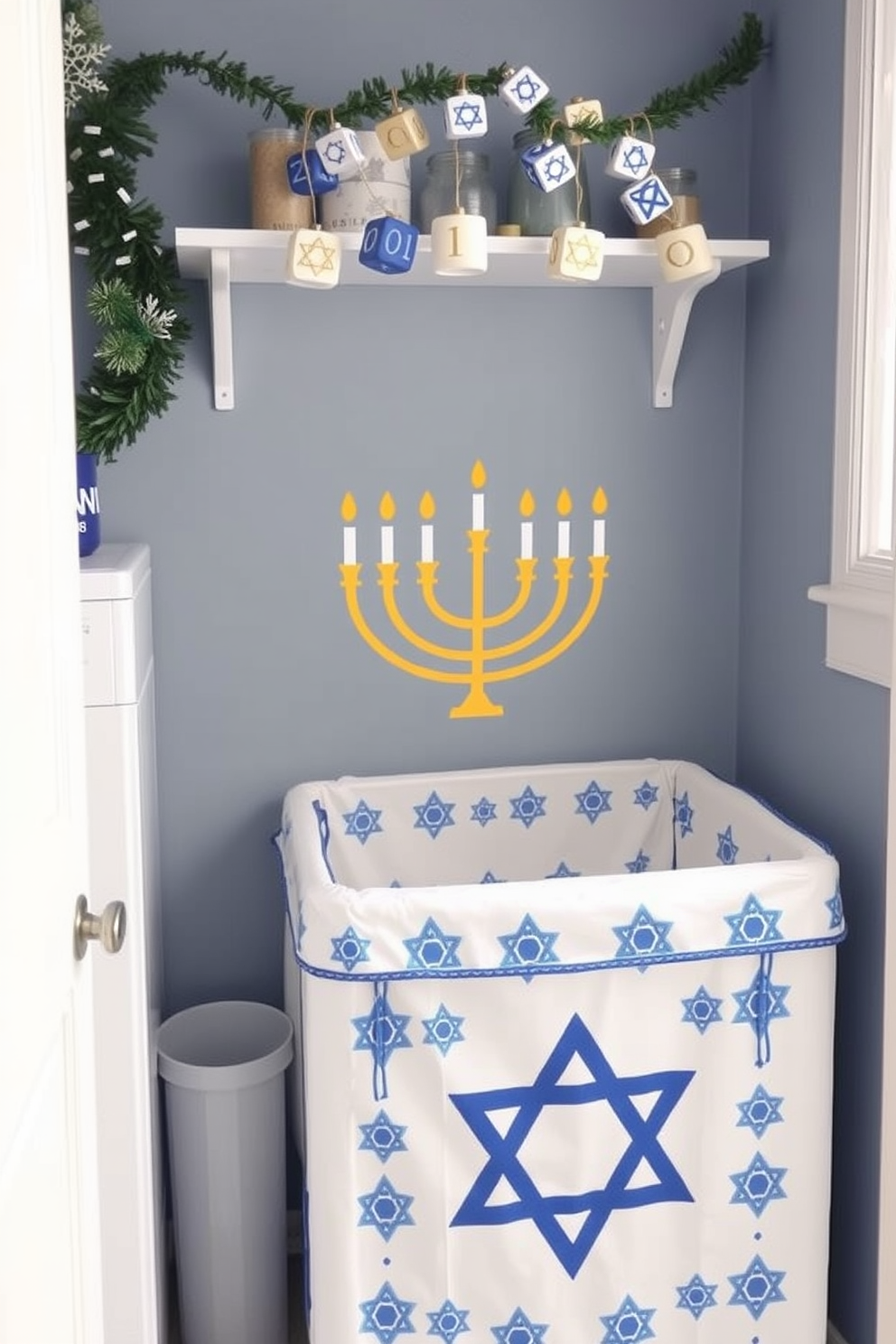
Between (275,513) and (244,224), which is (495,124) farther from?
(275,513)

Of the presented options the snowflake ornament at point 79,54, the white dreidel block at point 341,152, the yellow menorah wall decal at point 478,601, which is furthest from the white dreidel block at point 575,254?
the snowflake ornament at point 79,54

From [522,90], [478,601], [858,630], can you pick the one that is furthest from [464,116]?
[858,630]

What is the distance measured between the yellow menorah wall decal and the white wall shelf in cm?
26

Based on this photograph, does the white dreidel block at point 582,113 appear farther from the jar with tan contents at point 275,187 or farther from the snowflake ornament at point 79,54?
the snowflake ornament at point 79,54

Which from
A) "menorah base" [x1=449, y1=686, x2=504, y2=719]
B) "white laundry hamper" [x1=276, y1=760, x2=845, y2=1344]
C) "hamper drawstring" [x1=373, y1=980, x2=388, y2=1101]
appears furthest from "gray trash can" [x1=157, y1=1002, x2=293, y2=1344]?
"menorah base" [x1=449, y1=686, x2=504, y2=719]

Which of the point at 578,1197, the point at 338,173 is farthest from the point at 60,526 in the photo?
the point at 578,1197

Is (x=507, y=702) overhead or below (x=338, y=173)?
below

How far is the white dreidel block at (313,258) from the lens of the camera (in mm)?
1884

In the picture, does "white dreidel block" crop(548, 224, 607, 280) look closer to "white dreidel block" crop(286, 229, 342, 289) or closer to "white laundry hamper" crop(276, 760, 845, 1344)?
"white dreidel block" crop(286, 229, 342, 289)

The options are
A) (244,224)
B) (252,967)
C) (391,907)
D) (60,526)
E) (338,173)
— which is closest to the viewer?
(60,526)

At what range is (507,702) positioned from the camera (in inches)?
91.6

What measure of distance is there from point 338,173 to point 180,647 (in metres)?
0.75

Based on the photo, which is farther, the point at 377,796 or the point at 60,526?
the point at 377,796

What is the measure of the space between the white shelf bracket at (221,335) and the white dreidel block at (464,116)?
0.35m
